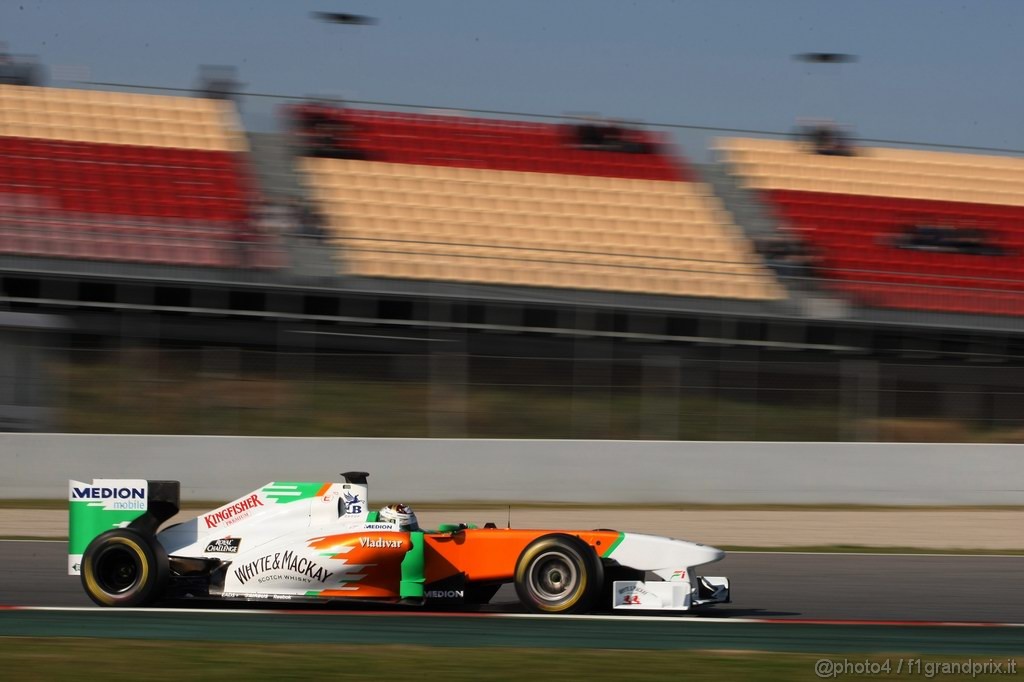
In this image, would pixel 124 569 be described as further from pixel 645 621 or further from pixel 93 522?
pixel 645 621

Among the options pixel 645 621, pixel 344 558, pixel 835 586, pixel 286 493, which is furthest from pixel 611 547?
pixel 835 586

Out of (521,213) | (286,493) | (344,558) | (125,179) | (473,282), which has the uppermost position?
(125,179)

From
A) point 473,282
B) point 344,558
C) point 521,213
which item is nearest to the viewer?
point 344,558

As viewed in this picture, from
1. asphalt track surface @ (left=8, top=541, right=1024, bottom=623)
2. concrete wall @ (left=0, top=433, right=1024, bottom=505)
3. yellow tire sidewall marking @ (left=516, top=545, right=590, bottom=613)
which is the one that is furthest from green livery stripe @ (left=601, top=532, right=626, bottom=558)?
concrete wall @ (left=0, top=433, right=1024, bottom=505)

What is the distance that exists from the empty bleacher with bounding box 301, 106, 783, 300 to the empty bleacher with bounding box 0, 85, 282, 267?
1522mm

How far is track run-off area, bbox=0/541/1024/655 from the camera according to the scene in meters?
6.15

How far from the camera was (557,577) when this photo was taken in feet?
22.3

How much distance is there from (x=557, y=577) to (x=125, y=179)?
13531 mm

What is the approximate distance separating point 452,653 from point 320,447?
8549mm

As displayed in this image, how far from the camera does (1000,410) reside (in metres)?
14.8

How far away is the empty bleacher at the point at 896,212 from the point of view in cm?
1744

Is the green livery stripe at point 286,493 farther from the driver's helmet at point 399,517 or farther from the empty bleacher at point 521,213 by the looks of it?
the empty bleacher at point 521,213

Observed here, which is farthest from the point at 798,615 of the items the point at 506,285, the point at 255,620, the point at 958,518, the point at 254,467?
the point at 506,285

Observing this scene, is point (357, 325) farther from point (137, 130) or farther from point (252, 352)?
point (137, 130)
